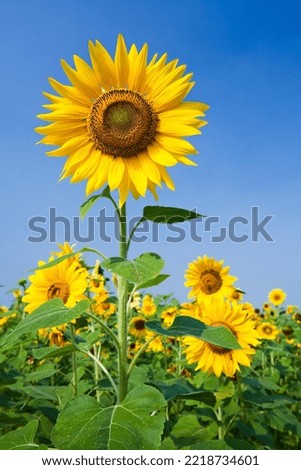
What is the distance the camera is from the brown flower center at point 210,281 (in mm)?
5273

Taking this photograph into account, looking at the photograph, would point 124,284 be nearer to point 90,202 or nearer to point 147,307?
point 90,202

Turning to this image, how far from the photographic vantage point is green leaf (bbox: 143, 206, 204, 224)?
2309mm

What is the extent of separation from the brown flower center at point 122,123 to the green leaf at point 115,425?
1166 millimetres

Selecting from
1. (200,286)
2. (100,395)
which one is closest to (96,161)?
(100,395)

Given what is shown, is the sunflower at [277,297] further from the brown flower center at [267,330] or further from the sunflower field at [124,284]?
the sunflower field at [124,284]

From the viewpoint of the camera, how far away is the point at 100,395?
3781mm

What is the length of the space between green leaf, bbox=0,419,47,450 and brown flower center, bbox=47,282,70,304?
4.46ft

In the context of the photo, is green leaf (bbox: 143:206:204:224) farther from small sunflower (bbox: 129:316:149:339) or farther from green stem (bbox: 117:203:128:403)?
small sunflower (bbox: 129:316:149:339)

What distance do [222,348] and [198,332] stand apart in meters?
1.76

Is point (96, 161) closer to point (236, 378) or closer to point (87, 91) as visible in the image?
point (87, 91)

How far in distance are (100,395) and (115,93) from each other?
2172mm

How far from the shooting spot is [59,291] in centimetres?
375
